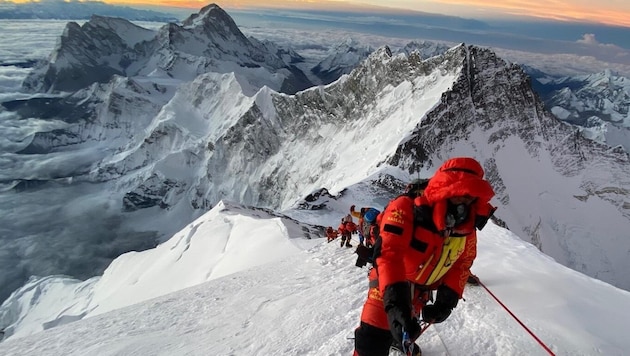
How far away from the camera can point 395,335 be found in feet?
14.5

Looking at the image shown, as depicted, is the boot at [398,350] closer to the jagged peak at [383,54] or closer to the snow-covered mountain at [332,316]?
the snow-covered mountain at [332,316]

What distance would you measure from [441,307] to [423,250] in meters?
0.89

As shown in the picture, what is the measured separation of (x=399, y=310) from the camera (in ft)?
14.7

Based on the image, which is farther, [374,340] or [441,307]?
[441,307]

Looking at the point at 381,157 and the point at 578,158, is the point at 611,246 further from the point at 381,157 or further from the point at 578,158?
the point at 381,157

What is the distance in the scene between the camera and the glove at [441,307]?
524 centimetres

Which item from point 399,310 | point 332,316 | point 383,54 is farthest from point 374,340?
point 383,54

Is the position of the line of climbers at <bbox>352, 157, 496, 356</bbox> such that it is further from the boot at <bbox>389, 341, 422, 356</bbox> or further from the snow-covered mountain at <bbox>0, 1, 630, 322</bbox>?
the snow-covered mountain at <bbox>0, 1, 630, 322</bbox>

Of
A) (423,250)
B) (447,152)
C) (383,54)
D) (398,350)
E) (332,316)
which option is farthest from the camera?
(383,54)

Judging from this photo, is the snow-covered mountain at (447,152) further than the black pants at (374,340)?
Yes

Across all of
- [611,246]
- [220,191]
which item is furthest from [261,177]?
[611,246]

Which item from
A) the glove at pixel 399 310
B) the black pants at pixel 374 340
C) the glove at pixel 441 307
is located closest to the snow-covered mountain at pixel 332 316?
the glove at pixel 441 307

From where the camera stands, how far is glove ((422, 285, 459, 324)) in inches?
206

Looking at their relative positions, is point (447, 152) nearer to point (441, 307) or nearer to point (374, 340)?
point (441, 307)
